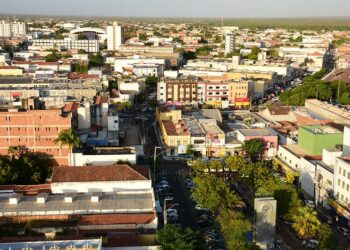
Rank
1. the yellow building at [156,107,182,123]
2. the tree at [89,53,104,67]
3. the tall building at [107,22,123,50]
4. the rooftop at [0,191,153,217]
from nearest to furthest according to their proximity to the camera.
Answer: the rooftop at [0,191,153,217] < the yellow building at [156,107,182,123] < the tree at [89,53,104,67] < the tall building at [107,22,123,50]

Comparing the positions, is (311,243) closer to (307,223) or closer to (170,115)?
(307,223)

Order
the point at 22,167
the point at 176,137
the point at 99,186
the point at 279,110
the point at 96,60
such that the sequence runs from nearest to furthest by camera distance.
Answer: the point at 99,186 → the point at 22,167 → the point at 176,137 → the point at 279,110 → the point at 96,60

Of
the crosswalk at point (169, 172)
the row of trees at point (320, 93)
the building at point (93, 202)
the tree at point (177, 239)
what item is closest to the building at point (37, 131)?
the building at point (93, 202)

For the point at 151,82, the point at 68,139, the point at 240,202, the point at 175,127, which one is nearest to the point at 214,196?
the point at 240,202

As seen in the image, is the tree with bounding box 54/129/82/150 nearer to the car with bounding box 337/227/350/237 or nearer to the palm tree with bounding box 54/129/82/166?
the palm tree with bounding box 54/129/82/166

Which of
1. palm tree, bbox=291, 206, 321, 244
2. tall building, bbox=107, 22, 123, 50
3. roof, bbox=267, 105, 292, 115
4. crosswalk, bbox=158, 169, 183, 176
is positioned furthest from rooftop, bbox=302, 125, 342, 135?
tall building, bbox=107, 22, 123, 50

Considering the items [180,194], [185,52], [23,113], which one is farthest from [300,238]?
[185,52]
